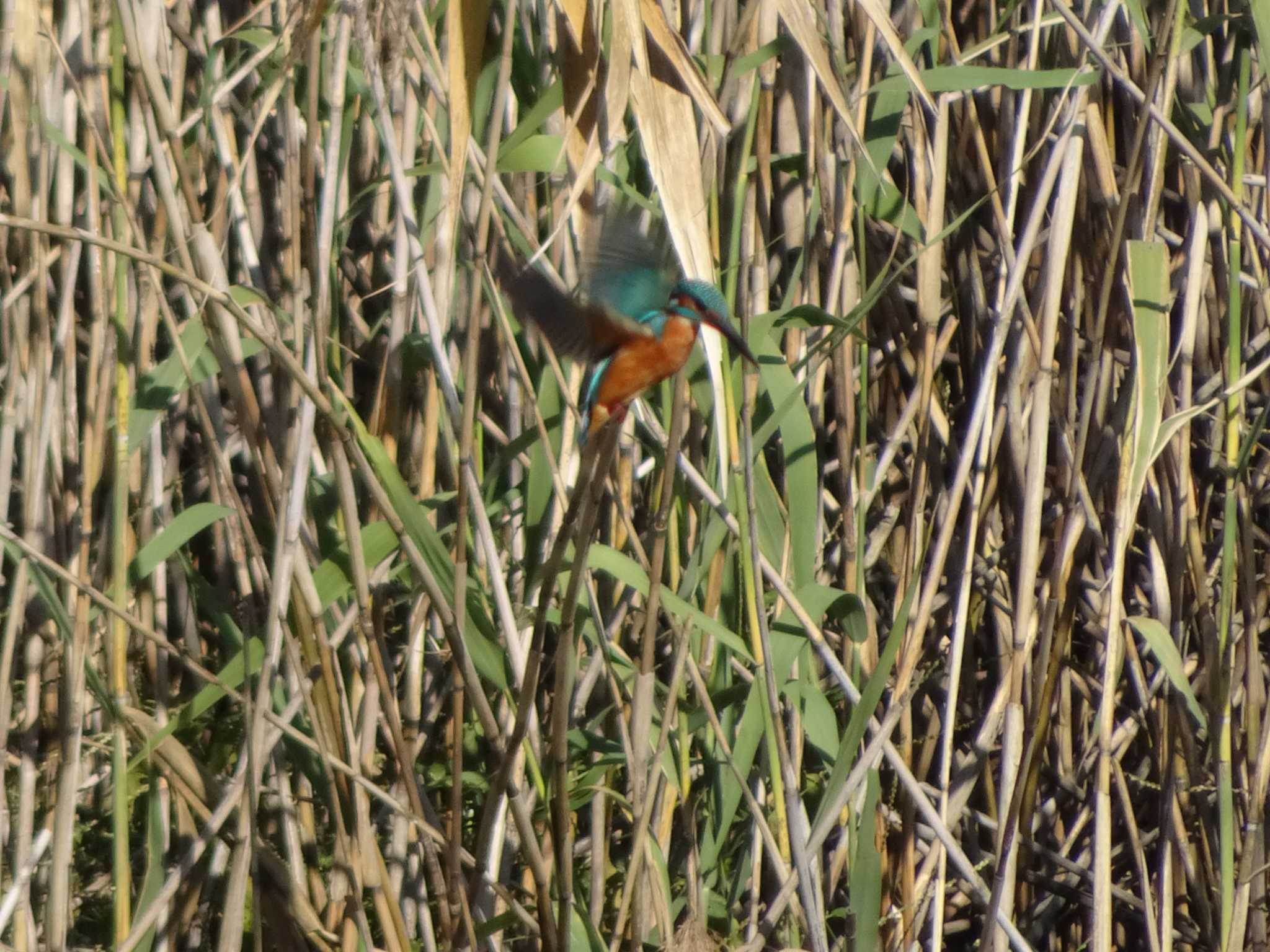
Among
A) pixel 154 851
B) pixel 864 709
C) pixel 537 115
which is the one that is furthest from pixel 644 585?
pixel 154 851

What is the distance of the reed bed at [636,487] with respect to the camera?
121 cm

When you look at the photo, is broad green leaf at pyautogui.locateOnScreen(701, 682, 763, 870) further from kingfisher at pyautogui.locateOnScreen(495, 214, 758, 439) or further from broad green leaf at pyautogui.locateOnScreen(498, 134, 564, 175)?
broad green leaf at pyautogui.locateOnScreen(498, 134, 564, 175)

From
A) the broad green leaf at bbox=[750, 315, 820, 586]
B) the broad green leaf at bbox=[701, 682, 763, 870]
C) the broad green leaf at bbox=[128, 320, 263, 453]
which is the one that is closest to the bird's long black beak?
the broad green leaf at bbox=[750, 315, 820, 586]

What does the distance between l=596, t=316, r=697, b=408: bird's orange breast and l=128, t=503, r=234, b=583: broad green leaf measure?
467mm

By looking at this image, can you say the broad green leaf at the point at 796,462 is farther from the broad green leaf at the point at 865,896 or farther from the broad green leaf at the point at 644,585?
the broad green leaf at the point at 865,896

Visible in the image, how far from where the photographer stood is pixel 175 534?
131cm

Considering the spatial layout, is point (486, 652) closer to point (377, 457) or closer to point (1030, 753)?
point (377, 457)

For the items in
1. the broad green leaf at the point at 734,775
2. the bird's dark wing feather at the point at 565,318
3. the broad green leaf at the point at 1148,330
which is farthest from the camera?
the broad green leaf at the point at 734,775

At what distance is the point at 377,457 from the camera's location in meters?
1.18

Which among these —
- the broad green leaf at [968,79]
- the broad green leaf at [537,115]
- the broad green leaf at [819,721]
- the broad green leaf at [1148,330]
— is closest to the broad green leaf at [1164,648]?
the broad green leaf at [1148,330]

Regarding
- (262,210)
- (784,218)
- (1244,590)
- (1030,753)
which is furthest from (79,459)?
(1244,590)

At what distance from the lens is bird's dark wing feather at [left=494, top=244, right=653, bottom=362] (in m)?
1.05

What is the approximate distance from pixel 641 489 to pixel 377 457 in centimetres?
51

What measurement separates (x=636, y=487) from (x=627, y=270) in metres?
0.56
